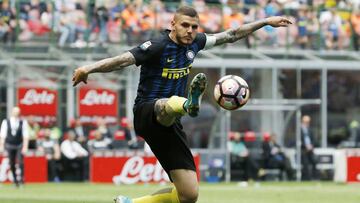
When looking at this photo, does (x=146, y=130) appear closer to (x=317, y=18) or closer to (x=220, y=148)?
(x=220, y=148)

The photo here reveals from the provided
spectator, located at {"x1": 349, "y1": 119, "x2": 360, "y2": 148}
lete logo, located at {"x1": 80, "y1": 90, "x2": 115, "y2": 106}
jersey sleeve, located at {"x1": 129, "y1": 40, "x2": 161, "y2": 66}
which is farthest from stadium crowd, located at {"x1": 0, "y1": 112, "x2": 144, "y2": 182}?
jersey sleeve, located at {"x1": 129, "y1": 40, "x2": 161, "y2": 66}

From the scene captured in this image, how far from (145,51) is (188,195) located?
1664 millimetres

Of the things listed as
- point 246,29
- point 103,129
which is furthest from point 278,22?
point 103,129

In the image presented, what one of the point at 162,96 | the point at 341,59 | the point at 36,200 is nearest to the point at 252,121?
the point at 341,59

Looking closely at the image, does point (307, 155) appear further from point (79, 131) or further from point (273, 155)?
point (79, 131)

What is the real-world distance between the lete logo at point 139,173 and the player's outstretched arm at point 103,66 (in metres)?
17.8

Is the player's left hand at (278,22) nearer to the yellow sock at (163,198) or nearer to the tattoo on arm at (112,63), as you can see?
the tattoo on arm at (112,63)

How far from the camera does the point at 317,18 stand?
3459cm

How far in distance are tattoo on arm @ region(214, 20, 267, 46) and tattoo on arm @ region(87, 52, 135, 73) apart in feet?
5.27

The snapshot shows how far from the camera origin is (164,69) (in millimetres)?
11664

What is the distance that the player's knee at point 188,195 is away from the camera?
38.3 feet

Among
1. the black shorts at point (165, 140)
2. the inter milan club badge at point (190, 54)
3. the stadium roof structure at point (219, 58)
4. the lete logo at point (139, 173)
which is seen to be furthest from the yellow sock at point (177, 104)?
the stadium roof structure at point (219, 58)

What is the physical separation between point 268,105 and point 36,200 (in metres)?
15.7

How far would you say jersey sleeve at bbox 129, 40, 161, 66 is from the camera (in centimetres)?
1140
